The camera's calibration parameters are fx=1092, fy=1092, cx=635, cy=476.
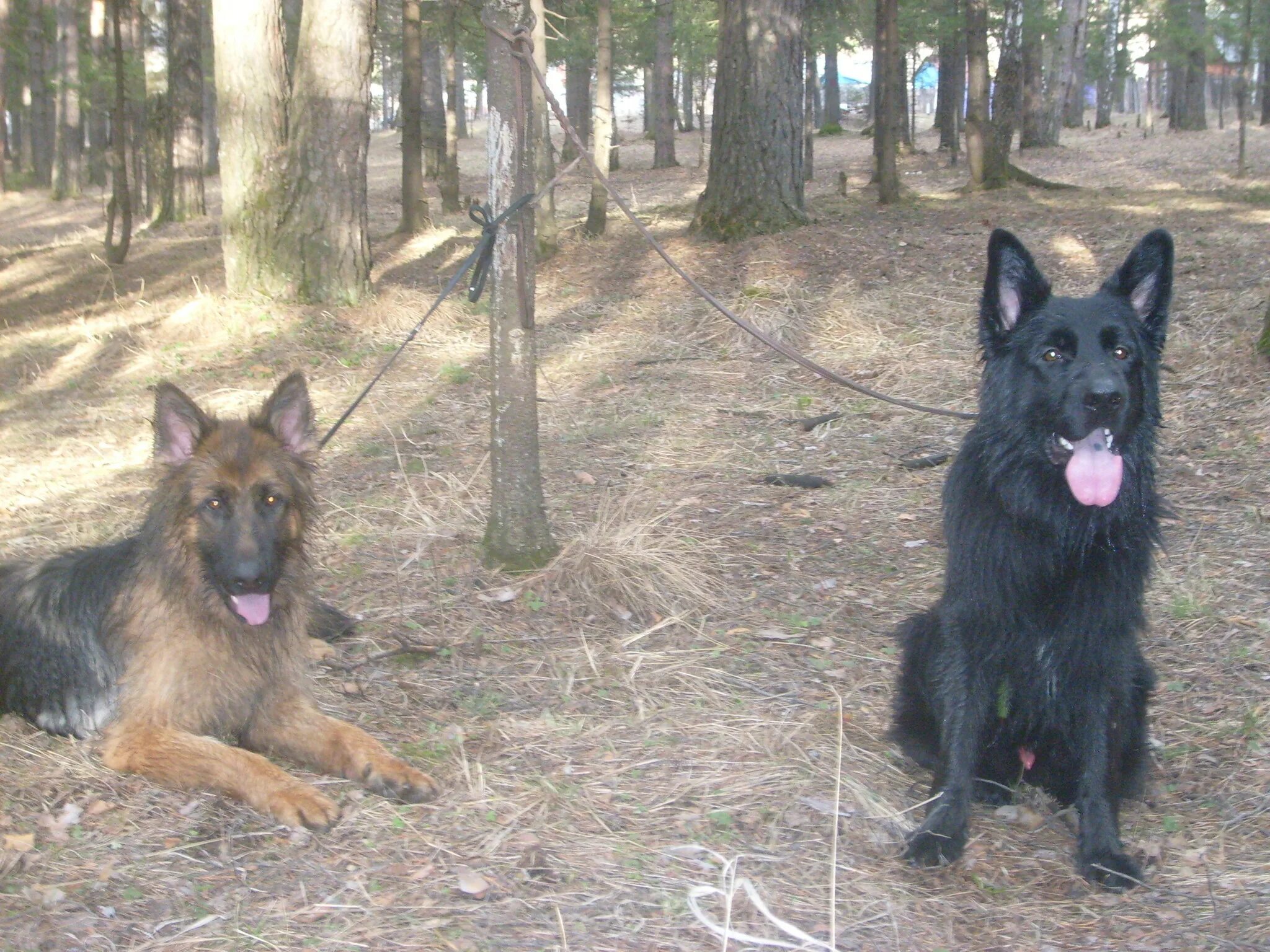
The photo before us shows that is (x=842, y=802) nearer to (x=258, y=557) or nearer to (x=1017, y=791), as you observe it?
(x=1017, y=791)

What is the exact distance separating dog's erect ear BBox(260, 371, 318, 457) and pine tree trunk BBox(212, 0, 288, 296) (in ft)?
25.1

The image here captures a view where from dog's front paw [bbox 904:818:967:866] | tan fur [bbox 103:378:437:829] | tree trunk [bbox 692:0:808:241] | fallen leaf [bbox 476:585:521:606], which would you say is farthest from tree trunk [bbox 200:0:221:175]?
dog's front paw [bbox 904:818:967:866]

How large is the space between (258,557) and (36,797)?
1.22m

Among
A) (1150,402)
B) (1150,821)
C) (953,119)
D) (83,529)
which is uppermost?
(953,119)

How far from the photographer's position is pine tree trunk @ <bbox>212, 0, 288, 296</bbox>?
38.0ft

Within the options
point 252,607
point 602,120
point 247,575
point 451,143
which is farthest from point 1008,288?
point 451,143

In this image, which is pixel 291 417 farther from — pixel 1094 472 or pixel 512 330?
pixel 1094 472

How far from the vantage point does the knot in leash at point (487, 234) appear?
5406 mm

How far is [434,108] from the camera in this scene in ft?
85.1

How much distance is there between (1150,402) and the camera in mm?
3754

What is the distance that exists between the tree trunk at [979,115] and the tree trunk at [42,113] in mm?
22424

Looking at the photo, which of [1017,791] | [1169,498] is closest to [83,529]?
[1017,791]

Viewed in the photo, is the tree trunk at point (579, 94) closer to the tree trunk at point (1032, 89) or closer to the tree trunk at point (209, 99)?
the tree trunk at point (209, 99)

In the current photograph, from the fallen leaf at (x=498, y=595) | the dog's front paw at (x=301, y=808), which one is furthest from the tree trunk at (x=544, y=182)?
the dog's front paw at (x=301, y=808)
